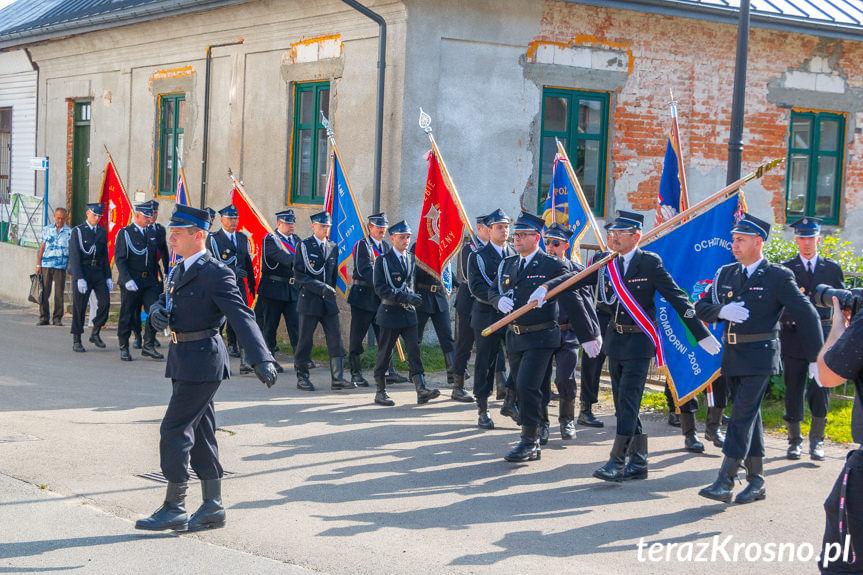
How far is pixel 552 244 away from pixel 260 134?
27.2 feet

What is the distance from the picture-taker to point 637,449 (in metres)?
8.29

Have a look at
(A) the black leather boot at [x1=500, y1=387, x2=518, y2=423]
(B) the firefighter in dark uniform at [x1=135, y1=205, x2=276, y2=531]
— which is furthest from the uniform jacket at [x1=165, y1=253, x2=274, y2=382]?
(A) the black leather boot at [x1=500, y1=387, x2=518, y2=423]

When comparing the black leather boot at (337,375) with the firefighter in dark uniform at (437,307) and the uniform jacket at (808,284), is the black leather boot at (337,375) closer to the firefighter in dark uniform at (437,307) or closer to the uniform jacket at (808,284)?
the firefighter in dark uniform at (437,307)

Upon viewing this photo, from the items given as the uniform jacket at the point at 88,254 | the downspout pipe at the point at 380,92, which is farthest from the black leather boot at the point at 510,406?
the uniform jacket at the point at 88,254

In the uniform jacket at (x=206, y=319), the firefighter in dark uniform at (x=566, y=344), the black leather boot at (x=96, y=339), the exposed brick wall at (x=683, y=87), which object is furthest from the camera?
the exposed brick wall at (x=683, y=87)

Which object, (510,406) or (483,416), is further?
(510,406)

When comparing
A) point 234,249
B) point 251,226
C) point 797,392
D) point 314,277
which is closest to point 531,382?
point 797,392

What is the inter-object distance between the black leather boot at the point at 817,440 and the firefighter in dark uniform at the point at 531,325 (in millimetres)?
2133

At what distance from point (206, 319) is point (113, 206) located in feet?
31.9

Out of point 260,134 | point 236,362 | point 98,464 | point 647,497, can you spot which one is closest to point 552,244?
point 647,497

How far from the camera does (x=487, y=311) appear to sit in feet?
34.1

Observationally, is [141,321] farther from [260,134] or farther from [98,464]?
[98,464]

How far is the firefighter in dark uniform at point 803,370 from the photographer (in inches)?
358

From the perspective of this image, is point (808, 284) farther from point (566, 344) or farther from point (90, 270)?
point (90, 270)
